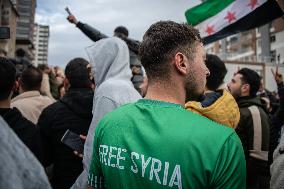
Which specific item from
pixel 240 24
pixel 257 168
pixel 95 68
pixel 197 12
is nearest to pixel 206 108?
pixel 95 68

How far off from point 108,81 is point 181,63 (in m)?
0.99

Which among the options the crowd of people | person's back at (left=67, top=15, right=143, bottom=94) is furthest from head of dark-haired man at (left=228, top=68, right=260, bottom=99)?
the crowd of people

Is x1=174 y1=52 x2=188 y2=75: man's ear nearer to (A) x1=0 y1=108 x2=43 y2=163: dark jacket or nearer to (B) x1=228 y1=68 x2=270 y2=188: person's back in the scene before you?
(A) x1=0 y1=108 x2=43 y2=163: dark jacket

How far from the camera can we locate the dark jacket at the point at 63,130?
327 cm

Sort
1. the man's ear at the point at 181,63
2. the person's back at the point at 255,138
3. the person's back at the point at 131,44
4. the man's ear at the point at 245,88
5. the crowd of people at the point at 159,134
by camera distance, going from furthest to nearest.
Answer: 1. the person's back at the point at 131,44
2. the man's ear at the point at 245,88
3. the person's back at the point at 255,138
4. the man's ear at the point at 181,63
5. the crowd of people at the point at 159,134

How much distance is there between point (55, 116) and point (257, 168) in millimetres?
2183

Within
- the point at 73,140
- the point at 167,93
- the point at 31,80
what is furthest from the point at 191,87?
the point at 31,80

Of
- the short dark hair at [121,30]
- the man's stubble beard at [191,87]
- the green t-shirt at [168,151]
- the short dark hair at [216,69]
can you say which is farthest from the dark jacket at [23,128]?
the short dark hair at [121,30]

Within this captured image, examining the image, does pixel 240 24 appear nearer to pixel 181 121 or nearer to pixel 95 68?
pixel 95 68

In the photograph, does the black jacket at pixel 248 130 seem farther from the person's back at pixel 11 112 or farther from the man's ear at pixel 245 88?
the person's back at pixel 11 112

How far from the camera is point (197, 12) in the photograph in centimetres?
719

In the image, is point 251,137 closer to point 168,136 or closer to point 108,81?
point 108,81

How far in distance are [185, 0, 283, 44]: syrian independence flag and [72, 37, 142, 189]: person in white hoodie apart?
3269 mm

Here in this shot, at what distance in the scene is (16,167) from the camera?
800 mm
